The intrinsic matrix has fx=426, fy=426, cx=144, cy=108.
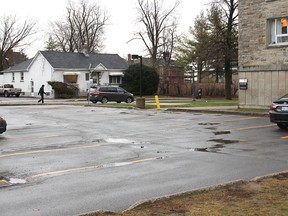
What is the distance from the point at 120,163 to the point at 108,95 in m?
31.1

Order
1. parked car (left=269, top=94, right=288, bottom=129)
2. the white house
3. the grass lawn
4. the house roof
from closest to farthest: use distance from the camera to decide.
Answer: the grass lawn → parked car (left=269, top=94, right=288, bottom=129) → the white house → the house roof

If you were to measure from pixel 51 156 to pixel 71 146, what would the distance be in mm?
1732

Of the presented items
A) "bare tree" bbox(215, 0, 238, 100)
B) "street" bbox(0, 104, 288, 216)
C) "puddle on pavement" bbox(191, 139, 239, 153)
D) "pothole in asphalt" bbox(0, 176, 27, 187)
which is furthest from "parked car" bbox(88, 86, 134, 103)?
"pothole in asphalt" bbox(0, 176, 27, 187)

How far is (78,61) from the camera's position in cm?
6062

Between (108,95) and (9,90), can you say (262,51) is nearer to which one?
(108,95)

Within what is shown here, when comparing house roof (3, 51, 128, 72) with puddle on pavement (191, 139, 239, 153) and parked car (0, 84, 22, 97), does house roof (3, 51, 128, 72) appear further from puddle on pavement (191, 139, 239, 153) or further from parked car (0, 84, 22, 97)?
puddle on pavement (191, 139, 239, 153)

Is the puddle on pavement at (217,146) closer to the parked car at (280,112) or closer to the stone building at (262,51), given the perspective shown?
the parked car at (280,112)

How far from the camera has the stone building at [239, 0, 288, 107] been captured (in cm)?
2381

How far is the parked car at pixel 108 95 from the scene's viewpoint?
39875mm

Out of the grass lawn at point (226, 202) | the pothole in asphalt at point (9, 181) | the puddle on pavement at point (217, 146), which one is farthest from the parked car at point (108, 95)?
the grass lawn at point (226, 202)

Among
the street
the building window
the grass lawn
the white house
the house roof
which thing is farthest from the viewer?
the house roof

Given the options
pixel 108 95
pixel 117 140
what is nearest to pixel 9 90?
pixel 108 95

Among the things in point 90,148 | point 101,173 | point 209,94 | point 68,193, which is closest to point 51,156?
point 90,148

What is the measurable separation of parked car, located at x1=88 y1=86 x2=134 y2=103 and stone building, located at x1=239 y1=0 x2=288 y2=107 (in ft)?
55.3
